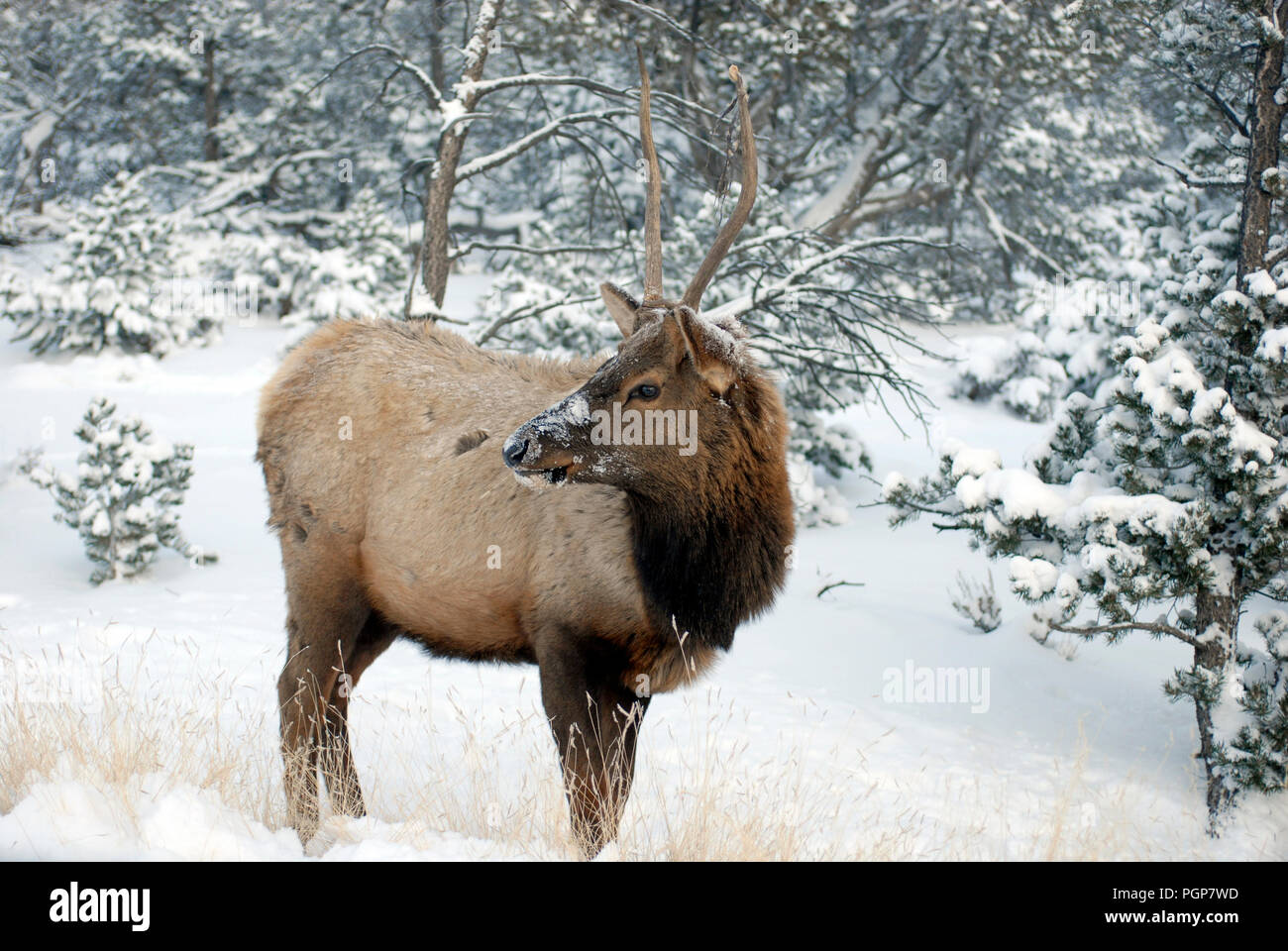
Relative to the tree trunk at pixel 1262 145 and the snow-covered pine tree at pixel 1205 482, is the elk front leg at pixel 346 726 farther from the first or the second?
the tree trunk at pixel 1262 145

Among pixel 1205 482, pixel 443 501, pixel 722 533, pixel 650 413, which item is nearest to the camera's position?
pixel 650 413

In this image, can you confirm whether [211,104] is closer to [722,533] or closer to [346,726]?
[346,726]

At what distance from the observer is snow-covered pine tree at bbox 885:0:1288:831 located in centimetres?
496

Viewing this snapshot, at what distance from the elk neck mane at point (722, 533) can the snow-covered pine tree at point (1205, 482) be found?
202cm

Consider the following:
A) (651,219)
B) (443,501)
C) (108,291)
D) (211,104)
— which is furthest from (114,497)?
(211,104)

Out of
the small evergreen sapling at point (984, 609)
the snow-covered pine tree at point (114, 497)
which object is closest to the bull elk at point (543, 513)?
the small evergreen sapling at point (984, 609)

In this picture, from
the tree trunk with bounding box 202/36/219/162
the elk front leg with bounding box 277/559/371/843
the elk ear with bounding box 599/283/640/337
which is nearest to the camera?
the elk ear with bounding box 599/283/640/337

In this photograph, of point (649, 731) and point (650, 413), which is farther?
point (649, 731)

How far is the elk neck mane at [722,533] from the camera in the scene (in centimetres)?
365

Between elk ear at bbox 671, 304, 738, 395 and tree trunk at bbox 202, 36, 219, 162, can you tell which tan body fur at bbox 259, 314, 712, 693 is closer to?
elk ear at bbox 671, 304, 738, 395

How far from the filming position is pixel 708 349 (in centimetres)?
356

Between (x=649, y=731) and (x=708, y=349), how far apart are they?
3515mm

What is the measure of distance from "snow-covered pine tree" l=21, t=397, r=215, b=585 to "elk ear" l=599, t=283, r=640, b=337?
21.4 feet

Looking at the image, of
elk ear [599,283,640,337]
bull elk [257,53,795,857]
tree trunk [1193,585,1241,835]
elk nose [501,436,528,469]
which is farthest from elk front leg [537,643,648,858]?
tree trunk [1193,585,1241,835]
